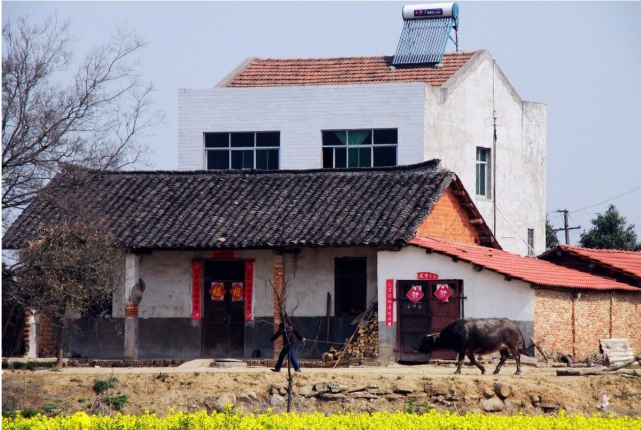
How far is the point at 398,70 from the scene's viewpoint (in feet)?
139

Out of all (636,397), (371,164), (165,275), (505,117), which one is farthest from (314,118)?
(636,397)

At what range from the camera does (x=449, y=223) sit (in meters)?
32.7

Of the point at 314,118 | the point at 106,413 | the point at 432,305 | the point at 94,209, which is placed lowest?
the point at 106,413

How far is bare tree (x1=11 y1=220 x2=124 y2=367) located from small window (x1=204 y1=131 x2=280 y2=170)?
33.1ft

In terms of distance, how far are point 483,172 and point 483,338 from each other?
1362 cm

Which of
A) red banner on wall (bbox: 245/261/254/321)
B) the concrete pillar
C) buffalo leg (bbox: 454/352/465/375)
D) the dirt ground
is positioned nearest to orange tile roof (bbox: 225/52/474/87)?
red banner on wall (bbox: 245/261/254/321)

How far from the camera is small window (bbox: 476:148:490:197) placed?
4031 cm

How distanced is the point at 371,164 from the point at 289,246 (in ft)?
28.0

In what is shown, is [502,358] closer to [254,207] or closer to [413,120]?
[254,207]

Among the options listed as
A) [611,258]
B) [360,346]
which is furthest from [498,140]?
[360,346]

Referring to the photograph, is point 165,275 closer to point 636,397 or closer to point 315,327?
point 315,327

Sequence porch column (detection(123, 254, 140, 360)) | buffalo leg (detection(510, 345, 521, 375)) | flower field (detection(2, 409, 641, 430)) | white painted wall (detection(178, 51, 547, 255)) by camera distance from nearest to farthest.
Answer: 1. flower field (detection(2, 409, 641, 430))
2. buffalo leg (detection(510, 345, 521, 375))
3. porch column (detection(123, 254, 140, 360))
4. white painted wall (detection(178, 51, 547, 255))

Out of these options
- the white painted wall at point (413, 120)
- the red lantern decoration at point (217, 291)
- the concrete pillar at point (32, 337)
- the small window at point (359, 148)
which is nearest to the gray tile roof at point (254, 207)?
the red lantern decoration at point (217, 291)

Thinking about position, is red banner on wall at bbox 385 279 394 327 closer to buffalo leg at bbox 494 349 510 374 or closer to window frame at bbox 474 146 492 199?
buffalo leg at bbox 494 349 510 374
